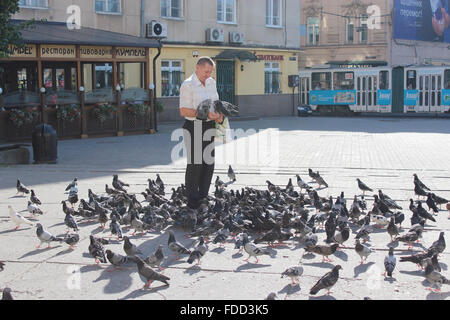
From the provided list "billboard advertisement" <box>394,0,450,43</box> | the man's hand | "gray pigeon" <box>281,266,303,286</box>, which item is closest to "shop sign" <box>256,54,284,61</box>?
"billboard advertisement" <box>394,0,450,43</box>

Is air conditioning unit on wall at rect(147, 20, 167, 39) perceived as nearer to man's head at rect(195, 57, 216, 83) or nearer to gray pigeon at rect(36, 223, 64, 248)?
man's head at rect(195, 57, 216, 83)

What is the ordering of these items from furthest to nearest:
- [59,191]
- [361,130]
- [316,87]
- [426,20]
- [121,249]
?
[426,20] → [316,87] → [361,130] → [59,191] → [121,249]

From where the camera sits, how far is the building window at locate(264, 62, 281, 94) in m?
35.3

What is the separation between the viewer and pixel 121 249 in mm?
6891

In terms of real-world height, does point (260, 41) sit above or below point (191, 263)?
above

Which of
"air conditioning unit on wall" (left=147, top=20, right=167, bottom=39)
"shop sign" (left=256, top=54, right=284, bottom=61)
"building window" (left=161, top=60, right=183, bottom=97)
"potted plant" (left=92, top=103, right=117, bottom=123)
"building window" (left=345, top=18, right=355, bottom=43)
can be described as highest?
"building window" (left=345, top=18, right=355, bottom=43)

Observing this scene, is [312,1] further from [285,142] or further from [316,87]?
[285,142]

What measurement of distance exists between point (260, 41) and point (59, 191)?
24896 mm

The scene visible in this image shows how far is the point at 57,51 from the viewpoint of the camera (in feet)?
64.7

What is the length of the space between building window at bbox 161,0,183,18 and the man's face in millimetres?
21457

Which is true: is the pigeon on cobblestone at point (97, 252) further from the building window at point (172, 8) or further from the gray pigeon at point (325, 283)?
the building window at point (172, 8)

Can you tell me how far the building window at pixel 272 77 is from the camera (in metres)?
35.3

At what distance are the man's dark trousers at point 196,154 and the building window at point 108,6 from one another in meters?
19.1
